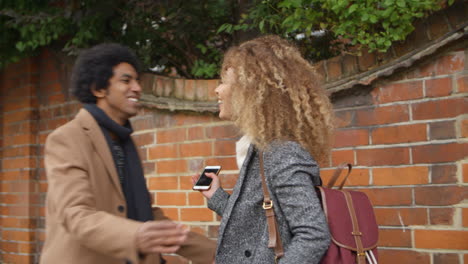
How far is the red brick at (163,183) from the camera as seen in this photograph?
343cm

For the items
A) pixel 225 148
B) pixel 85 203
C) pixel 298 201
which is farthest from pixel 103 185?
pixel 225 148

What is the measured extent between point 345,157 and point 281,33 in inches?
36.9

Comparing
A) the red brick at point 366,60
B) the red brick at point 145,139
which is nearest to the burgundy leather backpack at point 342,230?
the red brick at point 366,60

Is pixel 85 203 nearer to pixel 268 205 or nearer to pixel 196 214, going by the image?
pixel 268 205

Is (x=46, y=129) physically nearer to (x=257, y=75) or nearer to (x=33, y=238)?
(x=33, y=238)

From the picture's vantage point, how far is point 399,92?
261 centimetres

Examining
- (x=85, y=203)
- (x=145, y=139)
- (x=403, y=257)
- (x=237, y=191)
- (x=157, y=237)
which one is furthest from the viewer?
(x=145, y=139)

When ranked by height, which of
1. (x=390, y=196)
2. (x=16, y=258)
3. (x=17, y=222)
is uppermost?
(x=390, y=196)

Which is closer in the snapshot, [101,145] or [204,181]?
[101,145]

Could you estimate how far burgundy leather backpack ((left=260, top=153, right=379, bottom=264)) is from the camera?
1796mm

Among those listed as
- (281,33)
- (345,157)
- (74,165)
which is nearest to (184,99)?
(281,33)

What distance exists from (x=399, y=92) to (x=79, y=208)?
5.77 feet

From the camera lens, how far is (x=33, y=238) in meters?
4.39

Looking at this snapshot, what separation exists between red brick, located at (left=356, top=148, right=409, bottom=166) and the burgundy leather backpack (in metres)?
0.77
